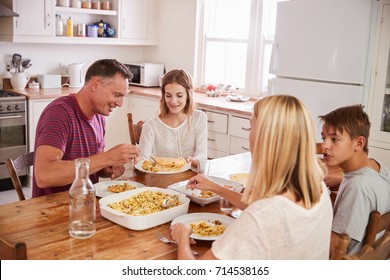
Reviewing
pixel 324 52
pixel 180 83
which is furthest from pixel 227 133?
pixel 180 83

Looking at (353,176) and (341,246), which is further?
(353,176)

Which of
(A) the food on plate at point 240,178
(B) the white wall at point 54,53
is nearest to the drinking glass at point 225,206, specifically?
(A) the food on plate at point 240,178

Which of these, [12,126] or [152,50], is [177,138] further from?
[152,50]

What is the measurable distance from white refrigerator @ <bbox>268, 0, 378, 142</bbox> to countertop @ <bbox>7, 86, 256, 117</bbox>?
0.38 m

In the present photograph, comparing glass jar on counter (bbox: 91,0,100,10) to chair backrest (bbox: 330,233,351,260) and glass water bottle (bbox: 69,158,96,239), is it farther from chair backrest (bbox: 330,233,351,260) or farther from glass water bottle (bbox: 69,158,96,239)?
chair backrest (bbox: 330,233,351,260)

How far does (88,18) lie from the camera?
5.18 metres

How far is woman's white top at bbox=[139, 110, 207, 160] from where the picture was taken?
2.85 m

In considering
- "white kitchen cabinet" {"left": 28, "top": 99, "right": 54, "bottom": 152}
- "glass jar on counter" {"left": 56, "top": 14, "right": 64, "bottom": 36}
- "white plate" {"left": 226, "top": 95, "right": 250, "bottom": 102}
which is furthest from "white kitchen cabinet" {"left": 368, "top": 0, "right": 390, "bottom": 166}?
"glass jar on counter" {"left": 56, "top": 14, "right": 64, "bottom": 36}

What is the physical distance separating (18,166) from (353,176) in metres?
1.47

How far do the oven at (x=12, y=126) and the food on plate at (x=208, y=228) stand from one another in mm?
2945

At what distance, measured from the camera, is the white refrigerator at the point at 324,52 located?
3.25m

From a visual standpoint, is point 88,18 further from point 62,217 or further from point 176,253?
point 176,253

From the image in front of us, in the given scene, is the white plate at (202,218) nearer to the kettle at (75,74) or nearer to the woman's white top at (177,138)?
the woman's white top at (177,138)

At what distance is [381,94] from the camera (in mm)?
3240
